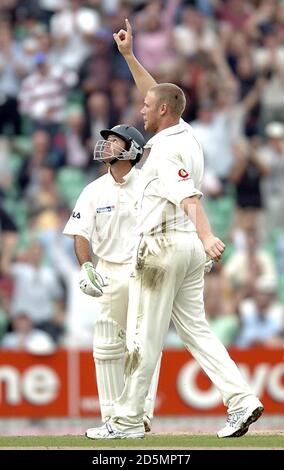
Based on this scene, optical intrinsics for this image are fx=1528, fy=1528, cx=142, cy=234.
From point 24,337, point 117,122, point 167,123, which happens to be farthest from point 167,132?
point 117,122

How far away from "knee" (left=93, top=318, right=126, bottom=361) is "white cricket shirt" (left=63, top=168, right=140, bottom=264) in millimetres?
424

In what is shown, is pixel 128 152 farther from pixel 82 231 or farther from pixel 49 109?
pixel 49 109

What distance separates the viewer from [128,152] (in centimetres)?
1001

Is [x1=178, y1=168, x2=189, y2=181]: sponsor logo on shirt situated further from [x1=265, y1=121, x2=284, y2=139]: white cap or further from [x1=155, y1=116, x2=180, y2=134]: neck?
[x1=265, y1=121, x2=284, y2=139]: white cap

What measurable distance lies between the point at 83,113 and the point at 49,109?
0.39 metres

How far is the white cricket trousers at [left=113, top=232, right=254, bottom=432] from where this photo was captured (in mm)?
9047

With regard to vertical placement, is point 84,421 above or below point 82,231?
below

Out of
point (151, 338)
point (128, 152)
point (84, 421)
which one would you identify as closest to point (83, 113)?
point (84, 421)

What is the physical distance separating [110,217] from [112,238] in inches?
5.4

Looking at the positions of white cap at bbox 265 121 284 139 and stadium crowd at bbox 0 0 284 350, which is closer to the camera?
stadium crowd at bbox 0 0 284 350

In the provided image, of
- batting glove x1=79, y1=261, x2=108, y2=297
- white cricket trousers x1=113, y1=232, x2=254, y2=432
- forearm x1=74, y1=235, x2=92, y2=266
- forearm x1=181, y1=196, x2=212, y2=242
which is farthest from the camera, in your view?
forearm x1=74, y1=235, x2=92, y2=266

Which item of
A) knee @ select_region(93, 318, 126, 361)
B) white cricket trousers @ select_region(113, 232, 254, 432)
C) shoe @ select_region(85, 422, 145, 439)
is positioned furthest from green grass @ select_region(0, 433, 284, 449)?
knee @ select_region(93, 318, 126, 361)

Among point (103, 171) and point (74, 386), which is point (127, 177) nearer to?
point (74, 386)

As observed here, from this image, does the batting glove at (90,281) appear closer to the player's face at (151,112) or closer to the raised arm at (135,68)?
the player's face at (151,112)
